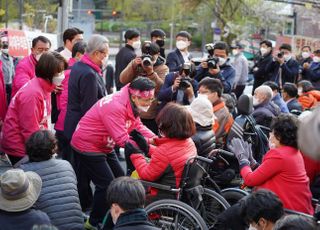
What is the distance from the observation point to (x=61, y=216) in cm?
409

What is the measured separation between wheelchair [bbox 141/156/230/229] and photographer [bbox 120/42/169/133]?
5.54 ft

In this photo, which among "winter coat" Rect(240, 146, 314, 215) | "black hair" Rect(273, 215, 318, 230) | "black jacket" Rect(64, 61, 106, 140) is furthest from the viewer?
"black jacket" Rect(64, 61, 106, 140)

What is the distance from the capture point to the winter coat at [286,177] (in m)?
4.43

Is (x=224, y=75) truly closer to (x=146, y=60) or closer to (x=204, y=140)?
(x=146, y=60)

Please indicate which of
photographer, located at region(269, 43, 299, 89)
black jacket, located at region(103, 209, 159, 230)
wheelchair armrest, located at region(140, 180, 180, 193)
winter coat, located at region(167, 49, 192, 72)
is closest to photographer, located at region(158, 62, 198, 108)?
winter coat, located at region(167, 49, 192, 72)

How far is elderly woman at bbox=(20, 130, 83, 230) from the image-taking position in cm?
409

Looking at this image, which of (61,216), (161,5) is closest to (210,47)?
(61,216)

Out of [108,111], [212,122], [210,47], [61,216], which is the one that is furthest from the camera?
[210,47]

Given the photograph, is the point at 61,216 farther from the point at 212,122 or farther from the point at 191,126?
the point at 212,122

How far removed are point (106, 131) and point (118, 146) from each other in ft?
1.41

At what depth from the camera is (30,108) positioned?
4.92 m

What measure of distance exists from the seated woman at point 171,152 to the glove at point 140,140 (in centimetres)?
15

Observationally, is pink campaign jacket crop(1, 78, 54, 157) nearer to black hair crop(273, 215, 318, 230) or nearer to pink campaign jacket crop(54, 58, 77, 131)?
pink campaign jacket crop(54, 58, 77, 131)

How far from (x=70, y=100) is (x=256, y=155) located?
1.92 meters
